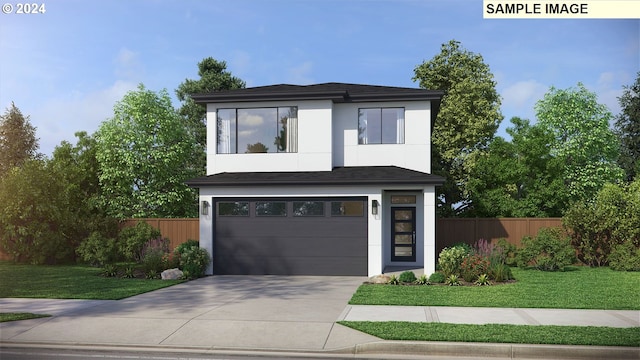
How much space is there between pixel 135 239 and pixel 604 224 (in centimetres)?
1940

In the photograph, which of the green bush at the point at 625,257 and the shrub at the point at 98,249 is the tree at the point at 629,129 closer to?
the green bush at the point at 625,257

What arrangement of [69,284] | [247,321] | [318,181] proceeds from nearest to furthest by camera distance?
1. [247,321]
2. [69,284]
3. [318,181]

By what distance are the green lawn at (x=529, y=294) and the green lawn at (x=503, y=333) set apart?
107 inches

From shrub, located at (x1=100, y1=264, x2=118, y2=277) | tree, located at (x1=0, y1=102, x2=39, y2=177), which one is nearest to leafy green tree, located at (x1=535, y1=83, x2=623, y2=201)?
shrub, located at (x1=100, y1=264, x2=118, y2=277)

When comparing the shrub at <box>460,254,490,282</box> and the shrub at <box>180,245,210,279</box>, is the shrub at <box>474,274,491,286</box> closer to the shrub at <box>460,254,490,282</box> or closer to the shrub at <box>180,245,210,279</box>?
the shrub at <box>460,254,490,282</box>

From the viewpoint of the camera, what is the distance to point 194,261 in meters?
19.9

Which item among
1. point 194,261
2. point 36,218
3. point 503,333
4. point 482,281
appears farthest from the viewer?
point 36,218

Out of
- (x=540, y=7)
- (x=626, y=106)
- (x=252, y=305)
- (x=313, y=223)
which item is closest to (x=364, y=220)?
(x=313, y=223)

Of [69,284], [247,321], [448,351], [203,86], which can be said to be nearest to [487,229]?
[247,321]

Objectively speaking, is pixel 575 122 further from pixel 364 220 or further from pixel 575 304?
pixel 575 304

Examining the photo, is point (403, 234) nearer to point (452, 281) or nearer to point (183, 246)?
point (452, 281)

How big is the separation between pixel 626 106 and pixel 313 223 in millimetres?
41967

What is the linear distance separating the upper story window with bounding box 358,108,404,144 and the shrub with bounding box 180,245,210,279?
25.0 feet

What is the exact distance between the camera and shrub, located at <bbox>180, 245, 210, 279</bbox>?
19.6 meters
